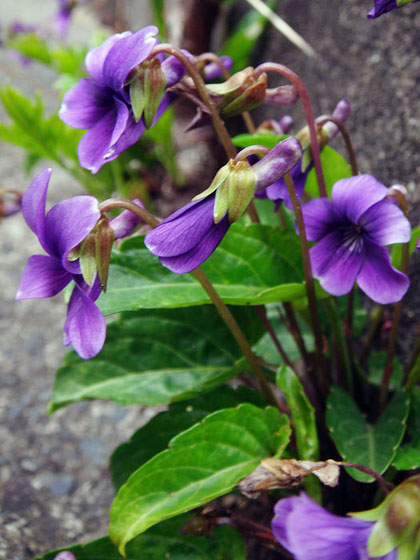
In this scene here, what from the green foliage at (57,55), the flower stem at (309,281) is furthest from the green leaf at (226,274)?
the green foliage at (57,55)

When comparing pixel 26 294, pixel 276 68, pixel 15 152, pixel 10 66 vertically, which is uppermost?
pixel 276 68

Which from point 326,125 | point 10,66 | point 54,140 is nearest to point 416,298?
point 326,125

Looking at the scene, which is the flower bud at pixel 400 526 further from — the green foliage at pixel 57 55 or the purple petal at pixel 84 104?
the green foliage at pixel 57 55

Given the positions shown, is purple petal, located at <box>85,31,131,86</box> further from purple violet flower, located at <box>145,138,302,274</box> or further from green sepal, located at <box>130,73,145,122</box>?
purple violet flower, located at <box>145,138,302,274</box>

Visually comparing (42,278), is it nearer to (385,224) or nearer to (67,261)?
(67,261)

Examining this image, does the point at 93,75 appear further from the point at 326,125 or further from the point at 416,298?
the point at 416,298

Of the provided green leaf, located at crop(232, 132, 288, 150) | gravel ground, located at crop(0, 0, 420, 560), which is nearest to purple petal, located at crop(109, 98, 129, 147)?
green leaf, located at crop(232, 132, 288, 150)
